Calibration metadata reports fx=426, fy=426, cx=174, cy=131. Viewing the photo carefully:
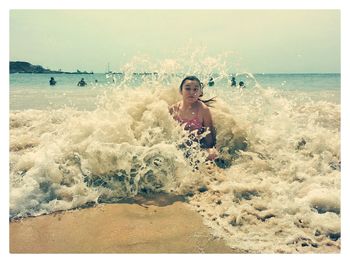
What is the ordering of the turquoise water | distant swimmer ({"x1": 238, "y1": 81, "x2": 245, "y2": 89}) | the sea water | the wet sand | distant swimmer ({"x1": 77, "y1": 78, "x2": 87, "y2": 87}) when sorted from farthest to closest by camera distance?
distant swimmer ({"x1": 238, "y1": 81, "x2": 245, "y2": 89}), distant swimmer ({"x1": 77, "y1": 78, "x2": 87, "y2": 87}), the turquoise water, the sea water, the wet sand

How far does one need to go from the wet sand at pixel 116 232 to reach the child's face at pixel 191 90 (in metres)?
1.07

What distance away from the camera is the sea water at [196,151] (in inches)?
134

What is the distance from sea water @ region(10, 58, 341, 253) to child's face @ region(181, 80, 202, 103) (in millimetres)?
84

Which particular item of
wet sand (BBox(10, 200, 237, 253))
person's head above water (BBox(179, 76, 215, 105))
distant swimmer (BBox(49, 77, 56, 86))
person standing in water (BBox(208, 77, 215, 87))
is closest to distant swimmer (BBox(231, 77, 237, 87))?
person standing in water (BBox(208, 77, 215, 87))

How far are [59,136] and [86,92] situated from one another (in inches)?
18.8

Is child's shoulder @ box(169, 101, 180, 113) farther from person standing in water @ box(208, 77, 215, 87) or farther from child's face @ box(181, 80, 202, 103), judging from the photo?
person standing in water @ box(208, 77, 215, 87)

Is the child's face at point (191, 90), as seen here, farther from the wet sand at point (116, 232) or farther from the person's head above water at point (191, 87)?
the wet sand at point (116, 232)

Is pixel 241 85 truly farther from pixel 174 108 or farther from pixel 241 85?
pixel 174 108

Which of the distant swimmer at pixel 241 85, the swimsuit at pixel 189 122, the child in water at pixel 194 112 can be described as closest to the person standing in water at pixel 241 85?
the distant swimmer at pixel 241 85

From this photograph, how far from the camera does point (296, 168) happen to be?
3811mm

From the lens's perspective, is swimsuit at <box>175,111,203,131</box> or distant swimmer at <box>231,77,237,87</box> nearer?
swimsuit at <box>175,111,203,131</box>

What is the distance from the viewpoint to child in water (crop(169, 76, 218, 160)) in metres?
3.95

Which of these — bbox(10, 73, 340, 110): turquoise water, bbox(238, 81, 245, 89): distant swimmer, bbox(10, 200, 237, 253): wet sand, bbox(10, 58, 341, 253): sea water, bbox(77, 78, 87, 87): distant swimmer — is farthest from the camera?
bbox(238, 81, 245, 89): distant swimmer
